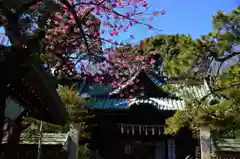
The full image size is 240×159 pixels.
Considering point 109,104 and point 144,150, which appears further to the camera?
point 144,150

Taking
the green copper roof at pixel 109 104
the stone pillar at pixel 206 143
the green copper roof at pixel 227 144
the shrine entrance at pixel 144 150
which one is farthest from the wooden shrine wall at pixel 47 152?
the shrine entrance at pixel 144 150

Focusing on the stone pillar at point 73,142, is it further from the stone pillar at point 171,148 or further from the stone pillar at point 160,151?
the stone pillar at point 160,151

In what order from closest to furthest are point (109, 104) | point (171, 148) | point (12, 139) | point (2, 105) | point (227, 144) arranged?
point (2, 105) → point (12, 139) → point (227, 144) → point (171, 148) → point (109, 104)

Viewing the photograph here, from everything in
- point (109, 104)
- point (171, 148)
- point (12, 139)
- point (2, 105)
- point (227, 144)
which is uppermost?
point (109, 104)

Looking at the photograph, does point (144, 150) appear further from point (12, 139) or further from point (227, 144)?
point (12, 139)

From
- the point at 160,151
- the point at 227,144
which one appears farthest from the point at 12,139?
the point at 160,151

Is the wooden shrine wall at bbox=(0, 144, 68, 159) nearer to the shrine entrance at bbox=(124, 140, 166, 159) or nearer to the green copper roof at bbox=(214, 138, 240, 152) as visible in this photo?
the green copper roof at bbox=(214, 138, 240, 152)

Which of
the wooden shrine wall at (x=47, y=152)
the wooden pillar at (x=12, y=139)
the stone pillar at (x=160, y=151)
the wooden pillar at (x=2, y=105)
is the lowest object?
the stone pillar at (x=160, y=151)

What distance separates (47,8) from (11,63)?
1500 millimetres

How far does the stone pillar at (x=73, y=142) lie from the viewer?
27.6ft

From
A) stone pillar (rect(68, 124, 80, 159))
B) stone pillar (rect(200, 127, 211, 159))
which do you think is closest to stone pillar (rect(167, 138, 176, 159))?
stone pillar (rect(200, 127, 211, 159))

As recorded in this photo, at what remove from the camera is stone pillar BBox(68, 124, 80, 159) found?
8.40 meters

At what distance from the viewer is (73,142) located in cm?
855

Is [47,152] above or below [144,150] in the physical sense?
above
